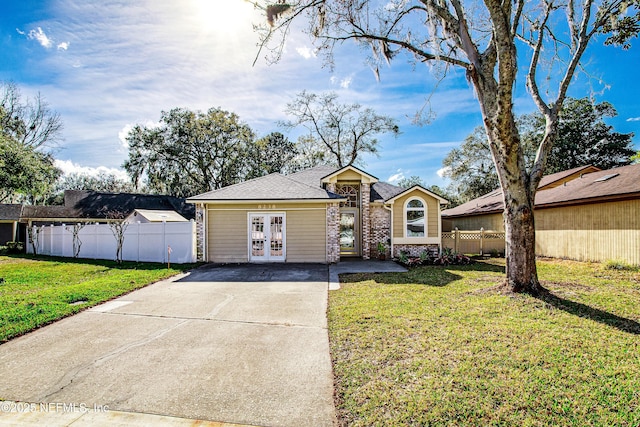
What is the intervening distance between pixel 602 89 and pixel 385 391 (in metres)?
10.1

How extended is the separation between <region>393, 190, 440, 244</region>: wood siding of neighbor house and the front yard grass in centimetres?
657

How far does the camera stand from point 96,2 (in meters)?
8.09

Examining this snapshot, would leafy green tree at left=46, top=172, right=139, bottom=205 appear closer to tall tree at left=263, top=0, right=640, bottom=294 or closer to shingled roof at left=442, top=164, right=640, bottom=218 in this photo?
tall tree at left=263, top=0, right=640, bottom=294

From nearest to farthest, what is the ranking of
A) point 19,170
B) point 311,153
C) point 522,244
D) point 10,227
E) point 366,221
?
point 522,244
point 366,221
point 19,170
point 10,227
point 311,153

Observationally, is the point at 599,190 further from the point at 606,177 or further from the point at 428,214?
the point at 428,214

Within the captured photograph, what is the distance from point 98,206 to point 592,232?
31.4 m

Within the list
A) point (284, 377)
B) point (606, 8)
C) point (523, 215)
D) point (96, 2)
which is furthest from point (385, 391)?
point (96, 2)

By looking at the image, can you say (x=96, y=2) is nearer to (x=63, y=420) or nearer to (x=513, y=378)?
(x=63, y=420)

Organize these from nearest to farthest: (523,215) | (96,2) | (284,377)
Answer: (284,377), (523,215), (96,2)

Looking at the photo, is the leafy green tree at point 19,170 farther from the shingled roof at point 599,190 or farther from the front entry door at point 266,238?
the shingled roof at point 599,190

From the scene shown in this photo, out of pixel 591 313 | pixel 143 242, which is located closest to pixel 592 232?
pixel 591 313

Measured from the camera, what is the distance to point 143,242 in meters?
13.7

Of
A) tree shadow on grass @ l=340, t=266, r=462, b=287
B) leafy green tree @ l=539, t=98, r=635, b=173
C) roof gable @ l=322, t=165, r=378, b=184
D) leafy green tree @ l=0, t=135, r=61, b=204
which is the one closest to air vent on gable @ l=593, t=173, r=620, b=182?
tree shadow on grass @ l=340, t=266, r=462, b=287

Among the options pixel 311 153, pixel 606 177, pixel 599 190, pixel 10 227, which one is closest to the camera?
pixel 599 190
